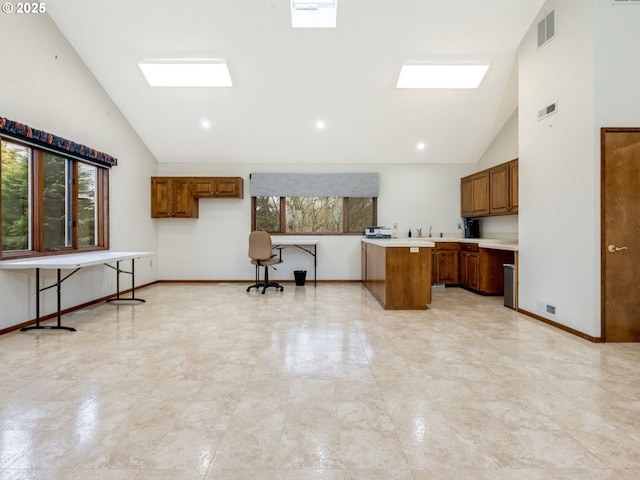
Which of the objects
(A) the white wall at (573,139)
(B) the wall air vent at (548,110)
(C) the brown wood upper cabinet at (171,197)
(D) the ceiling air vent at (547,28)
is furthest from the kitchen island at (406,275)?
(C) the brown wood upper cabinet at (171,197)

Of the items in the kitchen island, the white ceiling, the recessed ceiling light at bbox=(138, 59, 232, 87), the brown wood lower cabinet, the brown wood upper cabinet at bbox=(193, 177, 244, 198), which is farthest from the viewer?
the brown wood upper cabinet at bbox=(193, 177, 244, 198)

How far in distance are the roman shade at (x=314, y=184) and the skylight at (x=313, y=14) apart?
2911mm

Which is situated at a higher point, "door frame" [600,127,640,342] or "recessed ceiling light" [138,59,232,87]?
"recessed ceiling light" [138,59,232,87]

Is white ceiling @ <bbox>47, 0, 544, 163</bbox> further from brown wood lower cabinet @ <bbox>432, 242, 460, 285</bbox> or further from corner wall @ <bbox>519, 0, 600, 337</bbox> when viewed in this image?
brown wood lower cabinet @ <bbox>432, 242, 460, 285</bbox>

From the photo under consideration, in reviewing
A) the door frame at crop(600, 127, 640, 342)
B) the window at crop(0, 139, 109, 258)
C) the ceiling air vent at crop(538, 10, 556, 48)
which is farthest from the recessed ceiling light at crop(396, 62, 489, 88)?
the window at crop(0, 139, 109, 258)

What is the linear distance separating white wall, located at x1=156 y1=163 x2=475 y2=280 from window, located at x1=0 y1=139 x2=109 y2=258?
1.80 meters

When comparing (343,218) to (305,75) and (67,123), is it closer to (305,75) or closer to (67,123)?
(305,75)

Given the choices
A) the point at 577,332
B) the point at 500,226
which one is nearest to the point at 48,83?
the point at 577,332

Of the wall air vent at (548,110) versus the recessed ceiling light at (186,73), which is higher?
the recessed ceiling light at (186,73)

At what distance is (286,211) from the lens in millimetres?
7125

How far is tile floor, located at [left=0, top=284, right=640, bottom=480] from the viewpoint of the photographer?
4.99 feet

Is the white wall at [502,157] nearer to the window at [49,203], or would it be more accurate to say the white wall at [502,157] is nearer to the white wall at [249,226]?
the white wall at [249,226]

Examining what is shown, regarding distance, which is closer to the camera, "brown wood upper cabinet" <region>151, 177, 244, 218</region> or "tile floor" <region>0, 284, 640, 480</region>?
"tile floor" <region>0, 284, 640, 480</region>

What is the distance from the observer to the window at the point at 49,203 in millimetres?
3684
